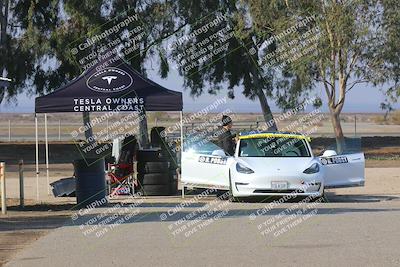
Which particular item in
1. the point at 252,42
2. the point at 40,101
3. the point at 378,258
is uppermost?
the point at 252,42

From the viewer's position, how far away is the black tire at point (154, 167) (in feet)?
56.2

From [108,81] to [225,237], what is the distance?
6886 millimetres

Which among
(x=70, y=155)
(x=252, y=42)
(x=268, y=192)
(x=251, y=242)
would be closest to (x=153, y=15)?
(x=252, y=42)

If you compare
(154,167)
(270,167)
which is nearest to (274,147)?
(270,167)

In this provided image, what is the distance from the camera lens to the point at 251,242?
32.2ft

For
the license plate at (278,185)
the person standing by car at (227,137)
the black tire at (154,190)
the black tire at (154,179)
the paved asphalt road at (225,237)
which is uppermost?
the person standing by car at (227,137)

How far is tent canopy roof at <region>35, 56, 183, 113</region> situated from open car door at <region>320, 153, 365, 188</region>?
3418mm

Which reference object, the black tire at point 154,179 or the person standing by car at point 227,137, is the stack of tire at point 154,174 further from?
the person standing by car at point 227,137

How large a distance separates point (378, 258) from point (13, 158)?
2598 cm

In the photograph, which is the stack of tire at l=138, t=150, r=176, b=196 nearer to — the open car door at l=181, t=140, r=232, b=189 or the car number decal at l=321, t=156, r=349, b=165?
the open car door at l=181, t=140, r=232, b=189

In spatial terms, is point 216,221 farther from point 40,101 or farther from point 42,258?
point 40,101

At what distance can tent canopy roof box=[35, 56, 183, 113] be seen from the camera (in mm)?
16016

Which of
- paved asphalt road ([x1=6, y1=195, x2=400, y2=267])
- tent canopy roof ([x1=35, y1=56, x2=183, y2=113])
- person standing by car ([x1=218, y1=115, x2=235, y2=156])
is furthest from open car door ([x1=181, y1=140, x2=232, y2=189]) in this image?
paved asphalt road ([x1=6, y1=195, x2=400, y2=267])

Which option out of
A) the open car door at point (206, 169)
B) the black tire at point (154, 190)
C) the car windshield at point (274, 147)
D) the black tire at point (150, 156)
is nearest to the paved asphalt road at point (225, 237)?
the open car door at point (206, 169)
